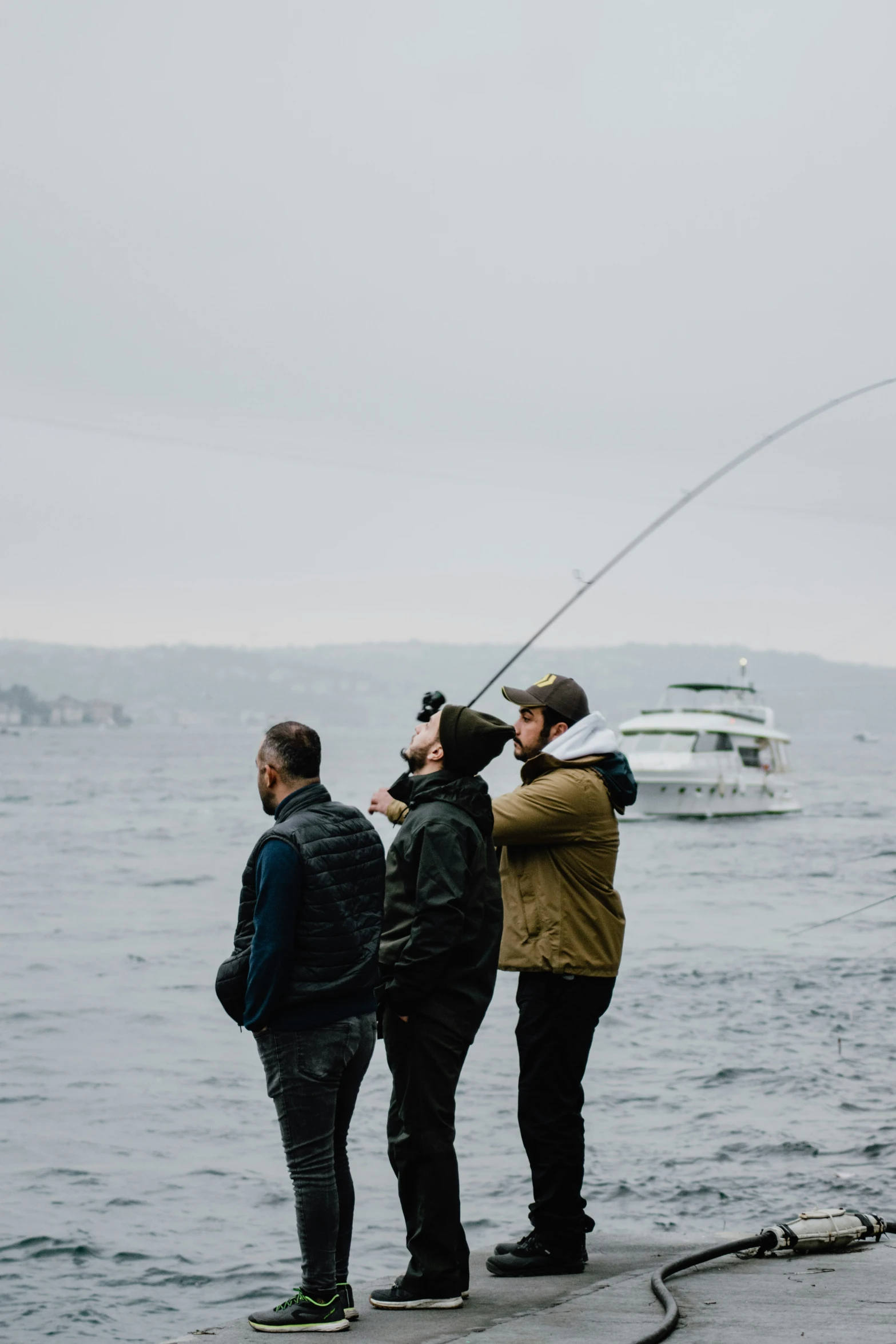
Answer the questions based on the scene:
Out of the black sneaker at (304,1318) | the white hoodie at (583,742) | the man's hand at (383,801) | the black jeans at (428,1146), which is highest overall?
the white hoodie at (583,742)

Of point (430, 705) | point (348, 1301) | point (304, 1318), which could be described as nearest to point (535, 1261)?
point (348, 1301)

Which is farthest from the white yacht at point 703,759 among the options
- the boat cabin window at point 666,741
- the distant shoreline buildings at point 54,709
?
the distant shoreline buildings at point 54,709

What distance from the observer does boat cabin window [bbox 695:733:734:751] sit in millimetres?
45656

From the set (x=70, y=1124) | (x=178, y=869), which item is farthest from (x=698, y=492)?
(x=178, y=869)

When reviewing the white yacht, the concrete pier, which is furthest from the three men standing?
the white yacht

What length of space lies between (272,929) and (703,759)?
4285 cm

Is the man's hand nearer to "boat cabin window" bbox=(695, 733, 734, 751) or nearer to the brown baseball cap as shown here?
the brown baseball cap

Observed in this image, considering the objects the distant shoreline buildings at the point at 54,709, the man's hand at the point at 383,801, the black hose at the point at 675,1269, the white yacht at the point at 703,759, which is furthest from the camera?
the distant shoreline buildings at the point at 54,709

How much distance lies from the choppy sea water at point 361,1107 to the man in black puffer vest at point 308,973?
194cm

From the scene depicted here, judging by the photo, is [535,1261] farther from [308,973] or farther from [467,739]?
[467,739]

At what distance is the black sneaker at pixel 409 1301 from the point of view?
161 inches

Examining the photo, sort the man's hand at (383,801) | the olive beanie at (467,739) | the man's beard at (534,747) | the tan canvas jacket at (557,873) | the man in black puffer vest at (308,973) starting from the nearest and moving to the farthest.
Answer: the man in black puffer vest at (308,973) < the olive beanie at (467,739) < the man's hand at (383,801) < the tan canvas jacket at (557,873) < the man's beard at (534,747)

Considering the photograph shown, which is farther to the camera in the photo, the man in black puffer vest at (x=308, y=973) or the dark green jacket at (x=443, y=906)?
the dark green jacket at (x=443, y=906)

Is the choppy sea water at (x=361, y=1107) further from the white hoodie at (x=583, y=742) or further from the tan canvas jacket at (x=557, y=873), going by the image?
the white hoodie at (x=583, y=742)
